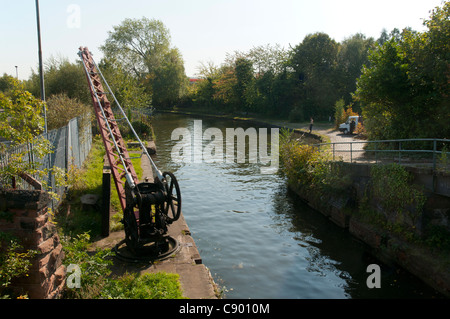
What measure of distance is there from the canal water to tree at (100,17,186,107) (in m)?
50.4

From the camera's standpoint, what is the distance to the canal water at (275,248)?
8523mm

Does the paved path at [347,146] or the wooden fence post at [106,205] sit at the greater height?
the paved path at [347,146]

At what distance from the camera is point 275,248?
427 inches

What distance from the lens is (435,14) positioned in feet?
41.9

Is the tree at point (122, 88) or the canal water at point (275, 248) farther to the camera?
the tree at point (122, 88)

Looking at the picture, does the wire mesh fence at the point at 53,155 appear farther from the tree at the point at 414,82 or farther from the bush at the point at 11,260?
the tree at the point at 414,82

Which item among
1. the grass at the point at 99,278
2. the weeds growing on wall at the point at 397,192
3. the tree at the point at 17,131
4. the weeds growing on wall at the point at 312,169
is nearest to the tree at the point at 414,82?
the weeds growing on wall at the point at 312,169

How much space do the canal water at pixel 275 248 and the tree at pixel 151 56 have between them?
5035cm

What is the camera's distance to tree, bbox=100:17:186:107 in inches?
2569

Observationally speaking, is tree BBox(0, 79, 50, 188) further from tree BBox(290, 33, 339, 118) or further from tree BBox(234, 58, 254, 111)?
tree BBox(234, 58, 254, 111)

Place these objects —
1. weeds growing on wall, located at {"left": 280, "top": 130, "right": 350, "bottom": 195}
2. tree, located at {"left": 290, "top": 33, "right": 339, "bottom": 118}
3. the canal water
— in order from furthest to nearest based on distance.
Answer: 1. tree, located at {"left": 290, "top": 33, "right": 339, "bottom": 118}
2. weeds growing on wall, located at {"left": 280, "top": 130, "right": 350, "bottom": 195}
3. the canal water

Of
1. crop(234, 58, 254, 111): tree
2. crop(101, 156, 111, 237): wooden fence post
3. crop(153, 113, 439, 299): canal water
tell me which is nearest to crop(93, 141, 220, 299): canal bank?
crop(101, 156, 111, 237): wooden fence post

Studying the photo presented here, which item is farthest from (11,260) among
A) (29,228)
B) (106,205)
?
(106,205)

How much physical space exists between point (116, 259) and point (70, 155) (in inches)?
217
